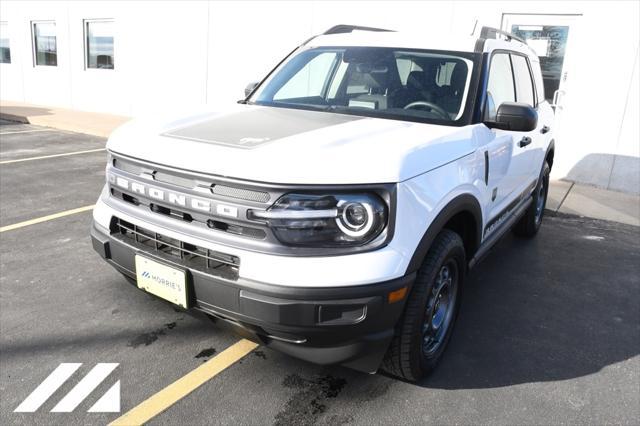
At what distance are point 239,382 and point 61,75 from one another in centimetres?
1468

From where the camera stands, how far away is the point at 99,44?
14.1 meters

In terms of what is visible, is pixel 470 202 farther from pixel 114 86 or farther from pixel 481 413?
pixel 114 86

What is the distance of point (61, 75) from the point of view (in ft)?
49.1

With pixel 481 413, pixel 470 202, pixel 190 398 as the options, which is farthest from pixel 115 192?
pixel 481 413

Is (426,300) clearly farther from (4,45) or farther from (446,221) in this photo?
(4,45)

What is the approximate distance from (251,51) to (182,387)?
30.3 feet

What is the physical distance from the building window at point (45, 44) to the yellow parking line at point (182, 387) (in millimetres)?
14889

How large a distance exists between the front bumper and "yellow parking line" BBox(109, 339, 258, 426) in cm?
49

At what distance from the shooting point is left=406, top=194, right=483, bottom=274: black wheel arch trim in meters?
2.46

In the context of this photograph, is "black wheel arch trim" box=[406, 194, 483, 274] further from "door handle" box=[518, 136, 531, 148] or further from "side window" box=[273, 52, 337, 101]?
"side window" box=[273, 52, 337, 101]

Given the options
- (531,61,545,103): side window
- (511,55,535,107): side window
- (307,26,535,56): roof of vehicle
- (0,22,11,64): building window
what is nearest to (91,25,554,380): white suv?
(307,26,535,56): roof of vehicle

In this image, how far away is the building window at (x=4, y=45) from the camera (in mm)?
16750

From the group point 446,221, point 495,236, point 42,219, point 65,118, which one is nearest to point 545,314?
point 495,236

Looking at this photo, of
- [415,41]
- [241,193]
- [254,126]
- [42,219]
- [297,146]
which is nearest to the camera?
[241,193]
